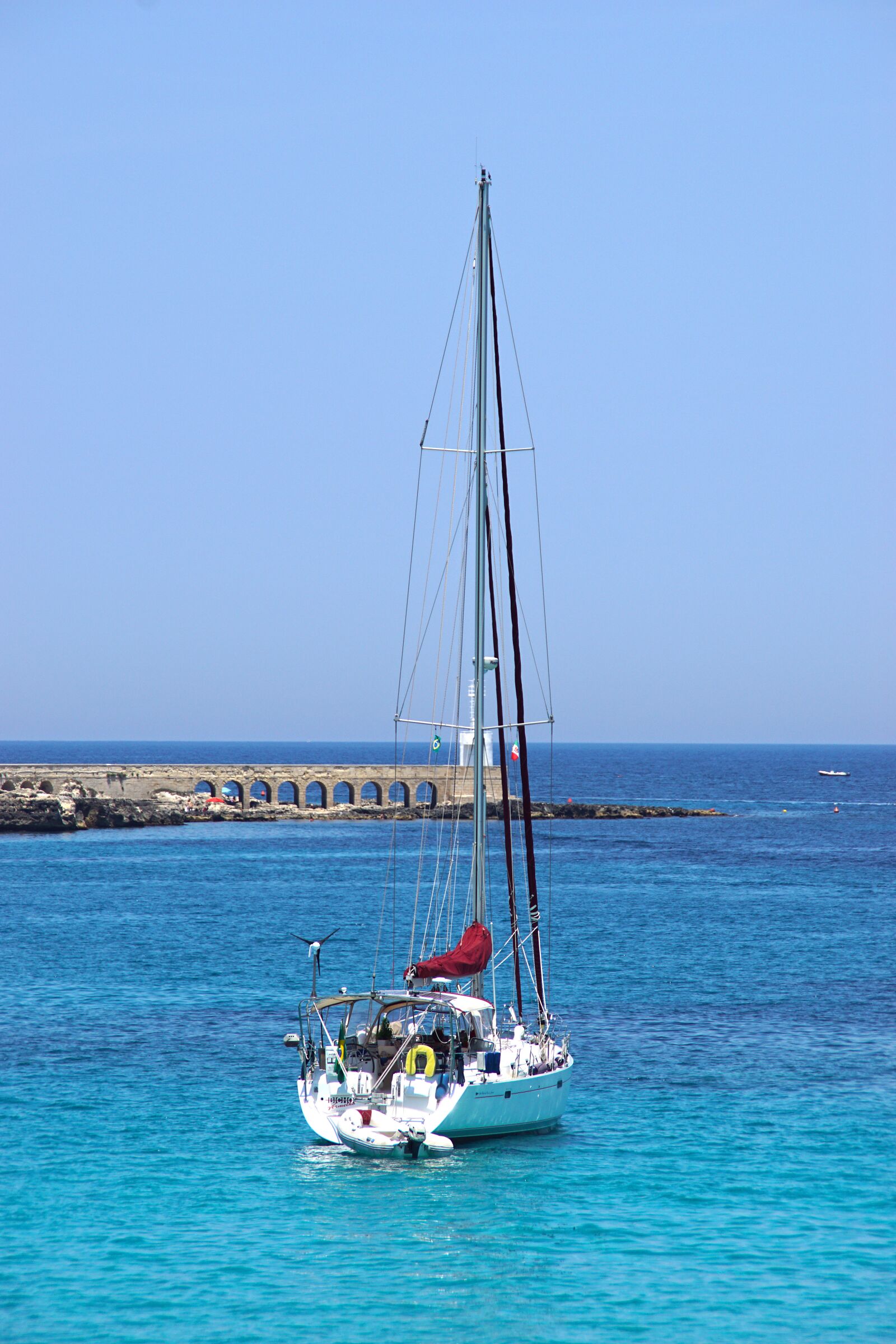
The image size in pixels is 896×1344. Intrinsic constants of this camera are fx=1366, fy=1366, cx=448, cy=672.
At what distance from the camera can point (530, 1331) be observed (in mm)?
18703

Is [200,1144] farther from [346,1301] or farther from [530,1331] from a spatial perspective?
[530,1331]

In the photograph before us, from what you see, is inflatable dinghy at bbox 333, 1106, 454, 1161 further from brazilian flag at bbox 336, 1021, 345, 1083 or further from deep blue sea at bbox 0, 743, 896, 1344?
brazilian flag at bbox 336, 1021, 345, 1083

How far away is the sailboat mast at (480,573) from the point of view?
90.4 feet

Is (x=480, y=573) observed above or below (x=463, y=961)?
above

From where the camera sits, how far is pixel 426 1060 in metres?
25.8

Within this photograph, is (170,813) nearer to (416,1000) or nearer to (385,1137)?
(416,1000)

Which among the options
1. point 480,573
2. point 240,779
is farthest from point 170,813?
point 480,573

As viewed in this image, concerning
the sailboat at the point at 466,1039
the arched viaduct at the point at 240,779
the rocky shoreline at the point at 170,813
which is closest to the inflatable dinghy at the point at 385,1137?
the sailboat at the point at 466,1039

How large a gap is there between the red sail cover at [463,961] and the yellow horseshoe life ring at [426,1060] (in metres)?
1.59

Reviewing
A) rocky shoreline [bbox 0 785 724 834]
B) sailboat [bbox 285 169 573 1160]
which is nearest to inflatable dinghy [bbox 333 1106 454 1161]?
sailboat [bbox 285 169 573 1160]

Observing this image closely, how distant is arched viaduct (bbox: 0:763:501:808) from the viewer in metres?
110

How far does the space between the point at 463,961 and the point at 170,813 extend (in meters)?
89.1

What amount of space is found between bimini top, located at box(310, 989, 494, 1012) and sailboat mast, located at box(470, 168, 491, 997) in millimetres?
1461

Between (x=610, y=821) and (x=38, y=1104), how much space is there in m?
96.4
